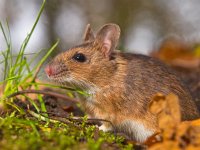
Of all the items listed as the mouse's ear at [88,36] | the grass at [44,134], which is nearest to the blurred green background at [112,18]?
the mouse's ear at [88,36]

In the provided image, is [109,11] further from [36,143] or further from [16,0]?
[36,143]

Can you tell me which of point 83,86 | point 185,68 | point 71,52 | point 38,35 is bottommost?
point 83,86

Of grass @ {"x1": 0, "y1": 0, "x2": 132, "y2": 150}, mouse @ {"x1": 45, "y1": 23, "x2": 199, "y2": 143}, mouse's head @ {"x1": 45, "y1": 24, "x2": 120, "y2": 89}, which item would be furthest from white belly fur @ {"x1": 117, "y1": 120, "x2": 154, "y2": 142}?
grass @ {"x1": 0, "y1": 0, "x2": 132, "y2": 150}

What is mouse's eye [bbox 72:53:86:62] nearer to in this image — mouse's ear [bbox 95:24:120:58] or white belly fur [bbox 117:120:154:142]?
mouse's ear [bbox 95:24:120:58]

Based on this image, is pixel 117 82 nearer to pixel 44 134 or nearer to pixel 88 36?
pixel 88 36

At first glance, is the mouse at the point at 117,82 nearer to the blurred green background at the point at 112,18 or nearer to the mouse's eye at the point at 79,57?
the mouse's eye at the point at 79,57

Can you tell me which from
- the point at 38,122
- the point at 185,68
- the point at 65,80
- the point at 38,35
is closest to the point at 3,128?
the point at 38,122

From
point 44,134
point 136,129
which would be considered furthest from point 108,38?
point 44,134
